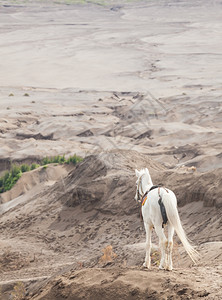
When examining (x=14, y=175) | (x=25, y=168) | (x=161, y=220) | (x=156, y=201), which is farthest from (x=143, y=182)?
(x=25, y=168)

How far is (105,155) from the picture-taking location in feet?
59.2

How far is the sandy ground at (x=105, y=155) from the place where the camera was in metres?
8.58

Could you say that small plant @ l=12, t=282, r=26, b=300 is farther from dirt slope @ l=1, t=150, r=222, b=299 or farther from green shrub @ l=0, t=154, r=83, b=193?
green shrub @ l=0, t=154, r=83, b=193

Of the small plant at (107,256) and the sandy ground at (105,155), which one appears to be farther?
the small plant at (107,256)

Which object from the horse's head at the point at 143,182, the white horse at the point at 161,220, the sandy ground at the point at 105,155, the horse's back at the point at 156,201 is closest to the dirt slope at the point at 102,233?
the sandy ground at the point at 105,155

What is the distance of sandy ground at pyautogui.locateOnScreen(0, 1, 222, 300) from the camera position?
8.58 metres

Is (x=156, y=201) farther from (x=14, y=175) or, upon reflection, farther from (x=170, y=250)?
(x=14, y=175)

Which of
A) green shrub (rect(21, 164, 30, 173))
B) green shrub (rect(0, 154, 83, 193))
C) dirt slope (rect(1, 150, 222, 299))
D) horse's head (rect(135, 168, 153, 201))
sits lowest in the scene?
green shrub (rect(21, 164, 30, 173))

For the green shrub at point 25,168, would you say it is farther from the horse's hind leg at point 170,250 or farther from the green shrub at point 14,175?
the horse's hind leg at point 170,250

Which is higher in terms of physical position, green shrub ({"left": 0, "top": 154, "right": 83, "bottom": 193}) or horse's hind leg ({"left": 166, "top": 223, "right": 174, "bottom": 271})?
horse's hind leg ({"left": 166, "top": 223, "right": 174, "bottom": 271})

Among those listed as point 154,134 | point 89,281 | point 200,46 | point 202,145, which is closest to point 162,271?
point 89,281

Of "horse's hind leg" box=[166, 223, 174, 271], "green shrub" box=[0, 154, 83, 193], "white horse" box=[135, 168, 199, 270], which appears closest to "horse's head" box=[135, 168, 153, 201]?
"white horse" box=[135, 168, 199, 270]

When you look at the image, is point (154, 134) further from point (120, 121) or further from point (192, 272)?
point (192, 272)

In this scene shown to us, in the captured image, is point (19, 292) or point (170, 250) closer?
point (170, 250)
